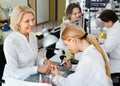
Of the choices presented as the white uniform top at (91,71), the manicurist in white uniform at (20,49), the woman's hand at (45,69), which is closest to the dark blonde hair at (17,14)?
the manicurist in white uniform at (20,49)

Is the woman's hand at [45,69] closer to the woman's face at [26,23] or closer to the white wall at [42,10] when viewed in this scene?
the woman's face at [26,23]

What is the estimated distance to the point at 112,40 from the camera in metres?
2.54

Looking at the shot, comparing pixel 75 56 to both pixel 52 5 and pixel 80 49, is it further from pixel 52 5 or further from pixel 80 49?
pixel 52 5

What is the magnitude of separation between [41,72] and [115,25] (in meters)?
1.16

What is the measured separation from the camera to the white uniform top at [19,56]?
1.79 m

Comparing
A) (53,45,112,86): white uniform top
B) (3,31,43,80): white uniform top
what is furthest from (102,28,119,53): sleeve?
(53,45,112,86): white uniform top

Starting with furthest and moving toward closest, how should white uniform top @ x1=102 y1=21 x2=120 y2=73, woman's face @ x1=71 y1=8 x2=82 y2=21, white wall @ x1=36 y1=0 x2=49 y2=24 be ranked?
1. white wall @ x1=36 y1=0 x2=49 y2=24
2. woman's face @ x1=71 y1=8 x2=82 y2=21
3. white uniform top @ x1=102 y1=21 x2=120 y2=73

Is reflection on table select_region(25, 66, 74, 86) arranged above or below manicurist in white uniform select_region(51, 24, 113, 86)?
below

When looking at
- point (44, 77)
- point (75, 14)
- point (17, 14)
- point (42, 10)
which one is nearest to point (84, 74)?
point (44, 77)

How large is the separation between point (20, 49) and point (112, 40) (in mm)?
1120

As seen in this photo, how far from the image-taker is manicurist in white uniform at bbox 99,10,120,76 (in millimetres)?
2525

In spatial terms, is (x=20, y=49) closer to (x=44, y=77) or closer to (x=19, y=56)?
(x=19, y=56)

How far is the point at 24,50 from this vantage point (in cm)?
189

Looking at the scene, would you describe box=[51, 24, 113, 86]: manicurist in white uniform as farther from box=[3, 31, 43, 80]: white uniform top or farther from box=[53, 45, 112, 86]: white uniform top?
box=[3, 31, 43, 80]: white uniform top
